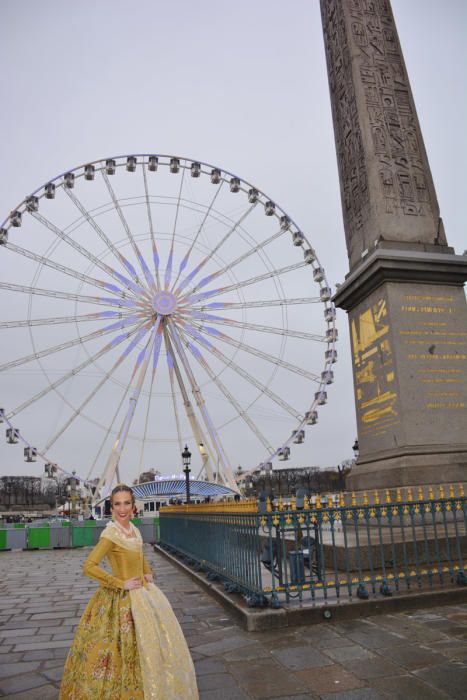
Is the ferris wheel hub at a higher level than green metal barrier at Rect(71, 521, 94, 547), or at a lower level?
higher

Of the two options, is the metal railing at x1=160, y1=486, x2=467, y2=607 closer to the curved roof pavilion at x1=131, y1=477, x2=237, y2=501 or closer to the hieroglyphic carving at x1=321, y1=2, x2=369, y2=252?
the hieroglyphic carving at x1=321, y1=2, x2=369, y2=252

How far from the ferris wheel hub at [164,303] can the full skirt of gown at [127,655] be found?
71.0 feet

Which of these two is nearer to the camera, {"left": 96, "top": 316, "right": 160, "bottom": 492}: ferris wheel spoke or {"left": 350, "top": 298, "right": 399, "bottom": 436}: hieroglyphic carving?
{"left": 350, "top": 298, "right": 399, "bottom": 436}: hieroglyphic carving

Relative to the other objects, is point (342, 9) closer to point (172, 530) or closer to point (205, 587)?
point (205, 587)

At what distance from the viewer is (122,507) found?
3.44 meters

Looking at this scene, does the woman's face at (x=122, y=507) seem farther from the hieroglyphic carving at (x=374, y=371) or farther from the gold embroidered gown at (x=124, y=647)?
the hieroglyphic carving at (x=374, y=371)

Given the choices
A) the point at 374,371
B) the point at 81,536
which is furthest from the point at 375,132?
the point at 81,536

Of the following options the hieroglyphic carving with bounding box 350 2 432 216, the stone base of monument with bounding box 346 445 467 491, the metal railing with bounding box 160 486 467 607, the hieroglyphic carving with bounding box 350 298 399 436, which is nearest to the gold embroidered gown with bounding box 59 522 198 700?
the metal railing with bounding box 160 486 467 607

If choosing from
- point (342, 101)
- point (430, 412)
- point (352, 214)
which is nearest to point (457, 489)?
point (430, 412)

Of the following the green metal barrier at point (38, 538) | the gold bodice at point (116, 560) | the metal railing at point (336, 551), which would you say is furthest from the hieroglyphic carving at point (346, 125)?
the green metal barrier at point (38, 538)

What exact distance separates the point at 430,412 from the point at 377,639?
4319mm

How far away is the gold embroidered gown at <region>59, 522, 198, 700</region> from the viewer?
303 centimetres

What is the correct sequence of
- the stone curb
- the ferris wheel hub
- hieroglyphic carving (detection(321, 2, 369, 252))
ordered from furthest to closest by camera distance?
1. the ferris wheel hub
2. hieroglyphic carving (detection(321, 2, 369, 252))
3. the stone curb

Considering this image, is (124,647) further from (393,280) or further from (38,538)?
(38,538)
